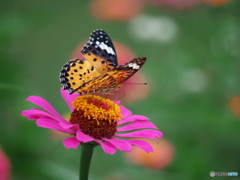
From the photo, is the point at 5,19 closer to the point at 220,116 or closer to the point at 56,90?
the point at 220,116

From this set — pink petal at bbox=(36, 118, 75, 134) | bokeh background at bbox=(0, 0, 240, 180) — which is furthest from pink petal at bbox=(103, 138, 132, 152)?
bokeh background at bbox=(0, 0, 240, 180)

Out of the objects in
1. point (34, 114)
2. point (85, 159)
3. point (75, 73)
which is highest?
point (75, 73)

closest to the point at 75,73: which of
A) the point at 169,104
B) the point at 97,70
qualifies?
the point at 97,70

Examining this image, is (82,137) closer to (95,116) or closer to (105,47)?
(95,116)

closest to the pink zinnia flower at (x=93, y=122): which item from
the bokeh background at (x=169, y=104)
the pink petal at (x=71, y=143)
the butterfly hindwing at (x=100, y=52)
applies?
the pink petal at (x=71, y=143)

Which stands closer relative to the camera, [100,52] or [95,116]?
[95,116]

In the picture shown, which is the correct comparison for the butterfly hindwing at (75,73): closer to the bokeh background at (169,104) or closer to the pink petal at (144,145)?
the pink petal at (144,145)

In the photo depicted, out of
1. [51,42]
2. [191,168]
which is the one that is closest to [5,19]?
[191,168]
